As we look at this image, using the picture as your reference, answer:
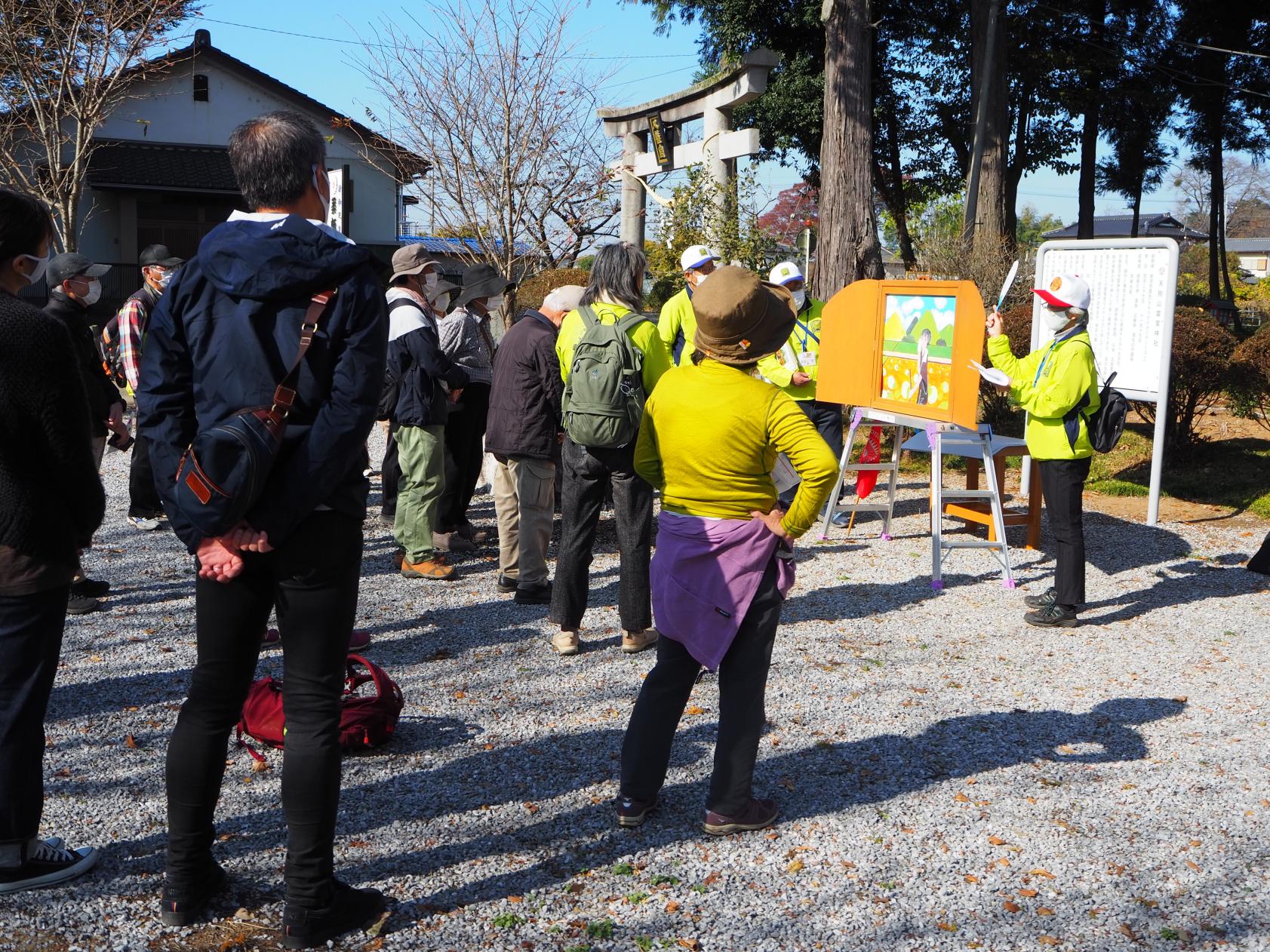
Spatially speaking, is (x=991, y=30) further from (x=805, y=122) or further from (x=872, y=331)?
(x=872, y=331)

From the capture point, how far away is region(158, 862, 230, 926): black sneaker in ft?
9.31

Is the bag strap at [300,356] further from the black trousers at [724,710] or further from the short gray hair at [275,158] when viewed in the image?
the black trousers at [724,710]

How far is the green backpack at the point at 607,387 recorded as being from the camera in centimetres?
489

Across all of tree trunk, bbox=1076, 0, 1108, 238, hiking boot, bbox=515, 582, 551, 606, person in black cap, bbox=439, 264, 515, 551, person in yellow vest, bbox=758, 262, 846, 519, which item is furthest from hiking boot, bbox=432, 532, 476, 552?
tree trunk, bbox=1076, 0, 1108, 238

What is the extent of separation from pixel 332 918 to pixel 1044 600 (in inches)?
179

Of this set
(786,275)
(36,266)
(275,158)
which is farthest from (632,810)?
(786,275)

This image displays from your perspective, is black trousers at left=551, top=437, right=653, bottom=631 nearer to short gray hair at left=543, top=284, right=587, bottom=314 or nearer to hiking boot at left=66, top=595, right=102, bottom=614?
short gray hair at left=543, top=284, right=587, bottom=314

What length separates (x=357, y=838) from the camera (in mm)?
3432

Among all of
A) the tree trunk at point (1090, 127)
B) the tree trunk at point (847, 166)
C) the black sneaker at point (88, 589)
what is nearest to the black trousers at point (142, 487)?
the black sneaker at point (88, 589)

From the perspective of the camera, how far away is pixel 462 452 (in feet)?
25.6

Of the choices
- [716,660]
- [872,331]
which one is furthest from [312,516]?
[872,331]

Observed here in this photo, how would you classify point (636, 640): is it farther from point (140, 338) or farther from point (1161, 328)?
point (1161, 328)

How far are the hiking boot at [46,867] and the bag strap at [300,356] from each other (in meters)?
1.60

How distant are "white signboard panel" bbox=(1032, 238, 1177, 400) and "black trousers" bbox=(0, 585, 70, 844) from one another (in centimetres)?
718
